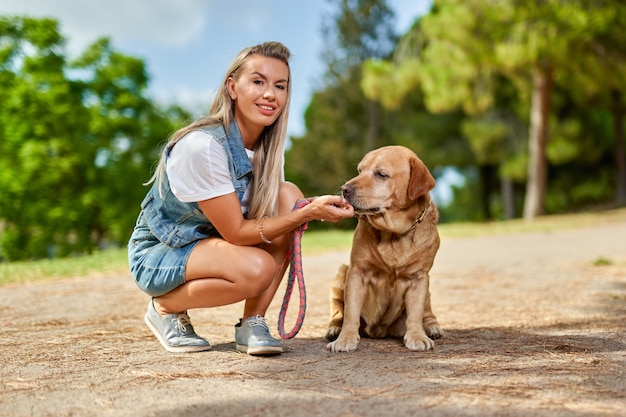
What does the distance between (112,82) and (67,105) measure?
157 centimetres

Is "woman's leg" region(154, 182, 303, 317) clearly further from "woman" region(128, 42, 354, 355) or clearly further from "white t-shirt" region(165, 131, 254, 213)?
"white t-shirt" region(165, 131, 254, 213)

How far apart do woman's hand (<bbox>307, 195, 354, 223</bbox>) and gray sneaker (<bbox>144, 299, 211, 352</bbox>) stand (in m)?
0.93

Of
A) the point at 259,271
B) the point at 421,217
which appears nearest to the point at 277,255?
the point at 259,271

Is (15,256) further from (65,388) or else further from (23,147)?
(65,388)

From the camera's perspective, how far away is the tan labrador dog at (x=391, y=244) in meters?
3.42

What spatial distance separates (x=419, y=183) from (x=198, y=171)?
120 centimetres

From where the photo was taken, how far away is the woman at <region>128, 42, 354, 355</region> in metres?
3.20

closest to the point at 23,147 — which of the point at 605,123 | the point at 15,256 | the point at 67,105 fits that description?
the point at 67,105

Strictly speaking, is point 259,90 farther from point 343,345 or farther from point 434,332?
point 434,332

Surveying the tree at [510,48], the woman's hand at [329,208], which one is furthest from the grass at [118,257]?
the woman's hand at [329,208]

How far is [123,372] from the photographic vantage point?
2844 mm

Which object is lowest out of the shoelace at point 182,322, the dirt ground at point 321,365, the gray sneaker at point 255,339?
the dirt ground at point 321,365

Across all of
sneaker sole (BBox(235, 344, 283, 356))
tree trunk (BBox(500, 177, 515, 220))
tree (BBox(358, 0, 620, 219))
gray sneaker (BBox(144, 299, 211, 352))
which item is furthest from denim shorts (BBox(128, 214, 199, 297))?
tree trunk (BBox(500, 177, 515, 220))

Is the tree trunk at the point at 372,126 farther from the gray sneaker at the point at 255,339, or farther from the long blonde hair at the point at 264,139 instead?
the gray sneaker at the point at 255,339
